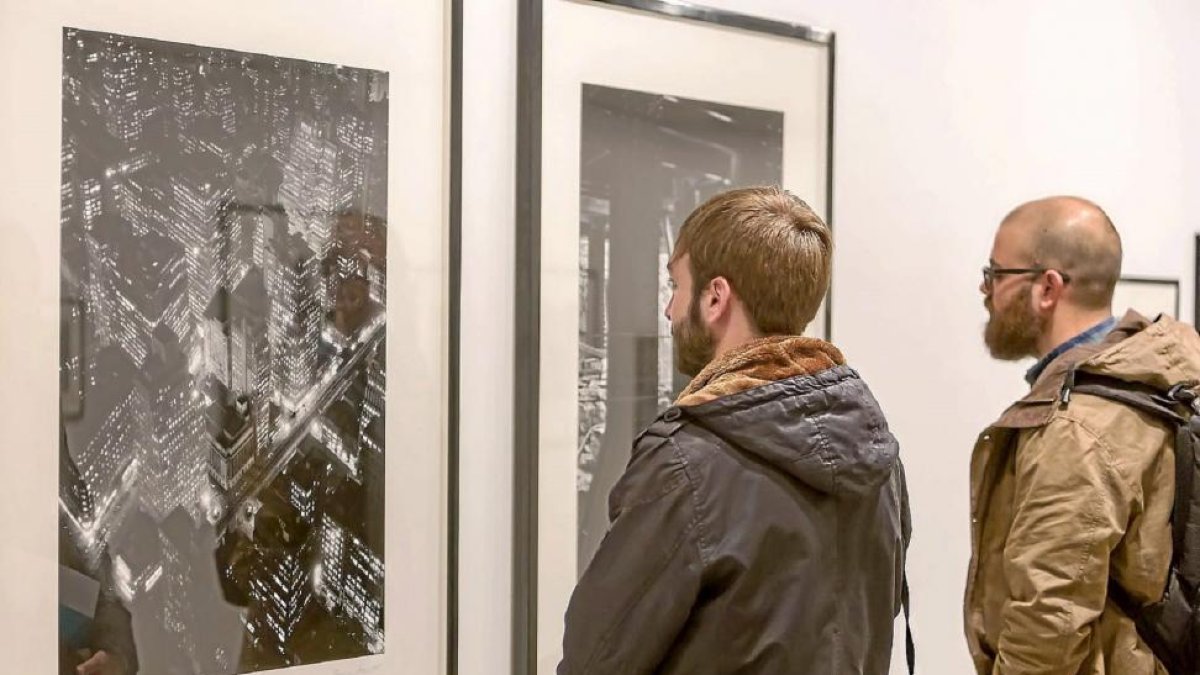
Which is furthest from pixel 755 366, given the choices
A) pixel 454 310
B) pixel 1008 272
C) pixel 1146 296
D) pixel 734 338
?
pixel 1146 296

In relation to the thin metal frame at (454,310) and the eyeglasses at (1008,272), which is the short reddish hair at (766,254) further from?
the eyeglasses at (1008,272)

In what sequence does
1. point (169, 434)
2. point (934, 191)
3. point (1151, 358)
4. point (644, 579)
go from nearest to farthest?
point (644, 579)
point (169, 434)
point (1151, 358)
point (934, 191)

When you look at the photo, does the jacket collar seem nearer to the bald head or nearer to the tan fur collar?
the bald head

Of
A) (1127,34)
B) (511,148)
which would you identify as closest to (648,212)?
(511,148)

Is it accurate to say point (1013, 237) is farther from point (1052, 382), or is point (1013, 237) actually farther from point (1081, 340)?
point (1052, 382)

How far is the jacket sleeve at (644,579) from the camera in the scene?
123 cm

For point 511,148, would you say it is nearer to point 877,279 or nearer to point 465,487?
point 465,487

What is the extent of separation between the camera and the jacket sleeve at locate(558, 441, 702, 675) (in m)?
1.23

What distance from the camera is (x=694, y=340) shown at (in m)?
1.38

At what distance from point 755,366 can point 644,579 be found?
0.27 m

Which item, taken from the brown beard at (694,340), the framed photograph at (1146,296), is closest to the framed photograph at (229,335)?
the brown beard at (694,340)

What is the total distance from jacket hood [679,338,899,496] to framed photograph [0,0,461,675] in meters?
0.58

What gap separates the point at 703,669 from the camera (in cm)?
126

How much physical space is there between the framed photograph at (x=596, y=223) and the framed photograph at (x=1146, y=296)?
125 cm
